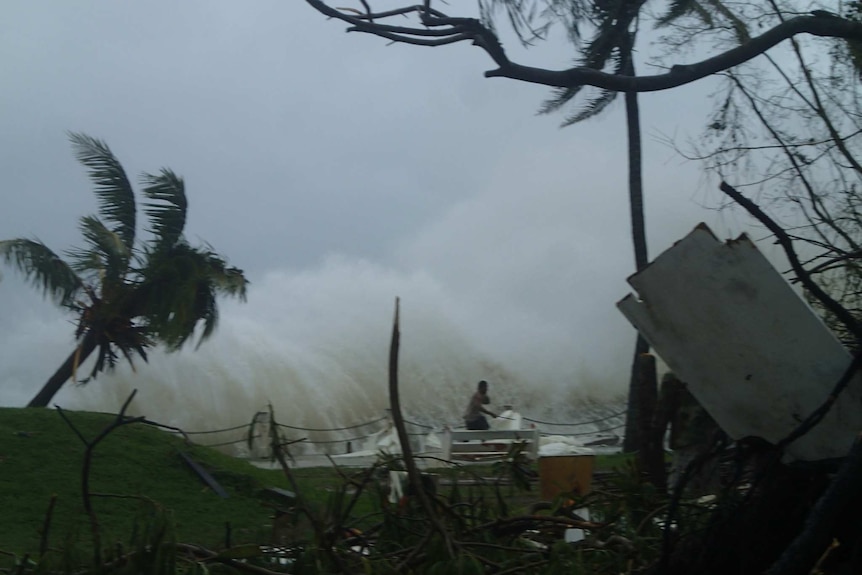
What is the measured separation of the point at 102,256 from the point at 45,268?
118 centimetres

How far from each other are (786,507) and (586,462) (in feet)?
9.34

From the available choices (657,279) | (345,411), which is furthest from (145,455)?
(345,411)

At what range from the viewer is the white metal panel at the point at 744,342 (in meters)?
2.70

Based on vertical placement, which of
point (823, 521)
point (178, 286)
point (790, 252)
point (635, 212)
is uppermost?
point (635, 212)

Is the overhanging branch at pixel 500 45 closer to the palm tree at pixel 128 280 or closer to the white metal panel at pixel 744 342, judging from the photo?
the white metal panel at pixel 744 342

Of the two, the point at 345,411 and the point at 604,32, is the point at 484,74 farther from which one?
the point at 345,411

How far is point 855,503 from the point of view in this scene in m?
2.52

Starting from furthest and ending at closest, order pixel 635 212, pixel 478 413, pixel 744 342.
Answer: pixel 635 212 < pixel 478 413 < pixel 744 342

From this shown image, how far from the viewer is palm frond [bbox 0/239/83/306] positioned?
20.8 metres

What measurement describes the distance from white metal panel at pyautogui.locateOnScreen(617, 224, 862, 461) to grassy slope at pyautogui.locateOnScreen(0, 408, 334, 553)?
23.2ft

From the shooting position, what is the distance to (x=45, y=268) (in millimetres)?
20891

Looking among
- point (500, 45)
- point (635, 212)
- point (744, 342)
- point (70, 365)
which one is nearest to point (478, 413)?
point (635, 212)

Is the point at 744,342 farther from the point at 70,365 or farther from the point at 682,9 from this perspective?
the point at 70,365

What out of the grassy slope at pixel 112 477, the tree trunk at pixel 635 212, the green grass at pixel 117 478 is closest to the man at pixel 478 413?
the green grass at pixel 117 478
